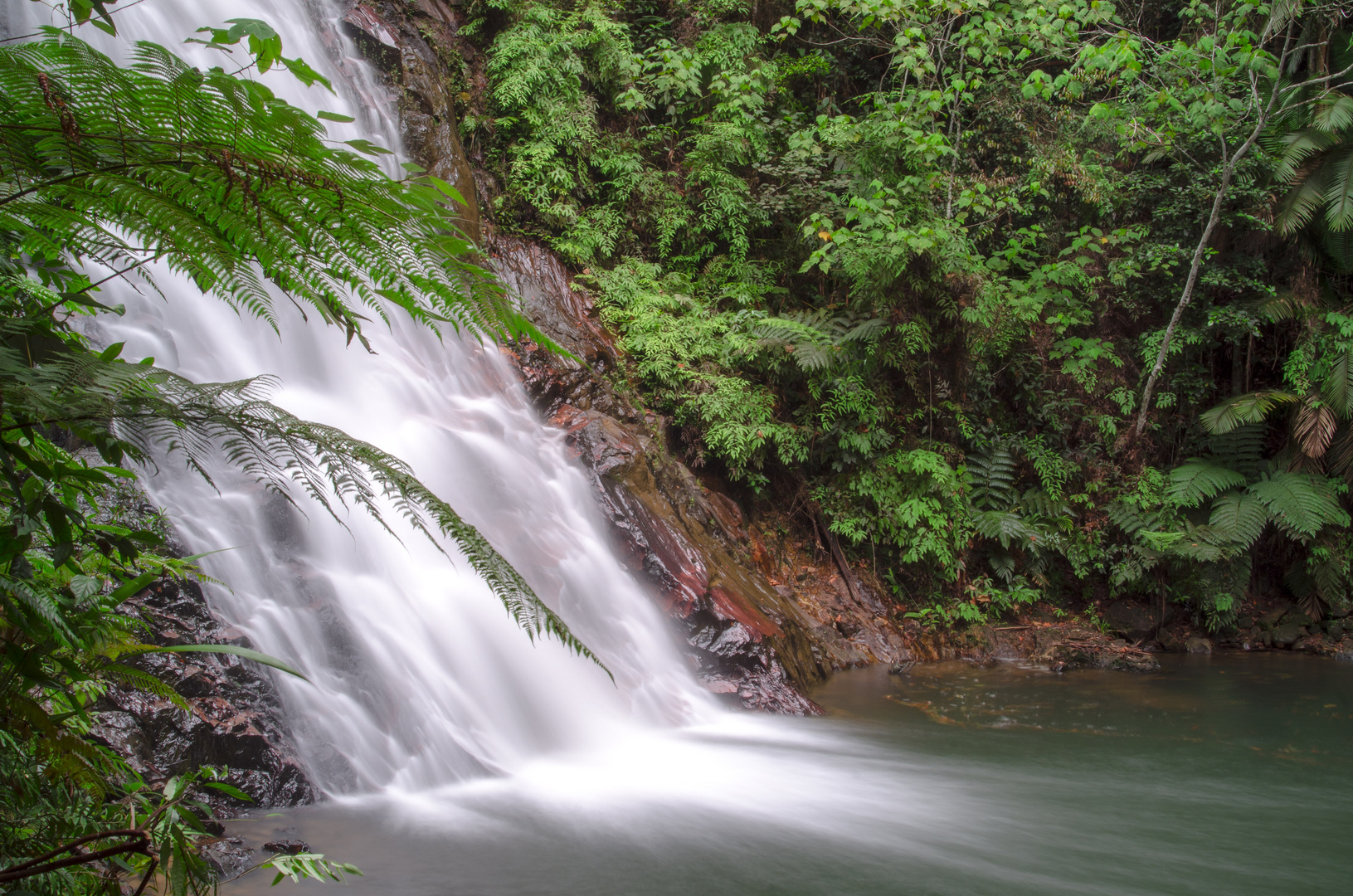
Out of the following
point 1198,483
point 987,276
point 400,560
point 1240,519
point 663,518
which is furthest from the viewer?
point 1198,483

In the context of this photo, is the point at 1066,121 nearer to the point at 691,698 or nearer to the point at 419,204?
the point at 691,698

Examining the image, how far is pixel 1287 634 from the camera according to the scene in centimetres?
960

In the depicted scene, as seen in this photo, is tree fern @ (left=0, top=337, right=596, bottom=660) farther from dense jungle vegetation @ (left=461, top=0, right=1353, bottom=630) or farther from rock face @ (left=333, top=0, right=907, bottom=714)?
dense jungle vegetation @ (left=461, top=0, right=1353, bottom=630)

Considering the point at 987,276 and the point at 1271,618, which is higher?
the point at 987,276

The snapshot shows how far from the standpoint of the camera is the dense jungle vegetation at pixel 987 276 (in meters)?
8.68

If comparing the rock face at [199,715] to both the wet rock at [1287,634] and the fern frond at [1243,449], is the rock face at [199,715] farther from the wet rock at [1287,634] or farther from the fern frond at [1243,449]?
the wet rock at [1287,634]

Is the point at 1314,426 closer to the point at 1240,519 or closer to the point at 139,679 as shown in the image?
the point at 1240,519

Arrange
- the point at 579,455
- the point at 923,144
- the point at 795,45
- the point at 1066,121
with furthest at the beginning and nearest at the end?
the point at 795,45 → the point at 1066,121 → the point at 923,144 → the point at 579,455

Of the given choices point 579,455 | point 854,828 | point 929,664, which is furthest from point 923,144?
point 854,828

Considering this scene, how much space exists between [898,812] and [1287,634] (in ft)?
27.0

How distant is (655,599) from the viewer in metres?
6.65

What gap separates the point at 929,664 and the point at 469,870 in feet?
20.5

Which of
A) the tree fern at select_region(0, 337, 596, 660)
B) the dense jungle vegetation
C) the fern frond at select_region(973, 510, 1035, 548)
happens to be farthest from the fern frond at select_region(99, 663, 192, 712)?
the fern frond at select_region(973, 510, 1035, 548)

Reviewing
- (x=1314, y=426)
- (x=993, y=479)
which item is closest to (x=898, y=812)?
(x=993, y=479)
